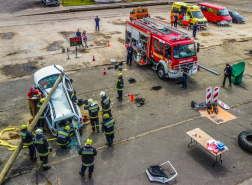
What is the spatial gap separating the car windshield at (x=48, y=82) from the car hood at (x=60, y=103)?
1.12 ft

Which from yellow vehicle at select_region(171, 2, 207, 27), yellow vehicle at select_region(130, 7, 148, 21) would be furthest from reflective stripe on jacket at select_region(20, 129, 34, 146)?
yellow vehicle at select_region(171, 2, 207, 27)

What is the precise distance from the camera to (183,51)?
1300 centimetres

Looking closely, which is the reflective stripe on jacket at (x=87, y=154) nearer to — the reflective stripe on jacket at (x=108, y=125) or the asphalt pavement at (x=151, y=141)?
the asphalt pavement at (x=151, y=141)

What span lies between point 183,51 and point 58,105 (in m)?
7.46

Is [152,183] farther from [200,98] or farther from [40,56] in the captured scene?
[40,56]

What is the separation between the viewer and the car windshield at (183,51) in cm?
1282

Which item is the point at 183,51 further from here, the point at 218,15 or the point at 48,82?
the point at 218,15

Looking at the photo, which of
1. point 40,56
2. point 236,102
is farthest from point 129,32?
point 236,102

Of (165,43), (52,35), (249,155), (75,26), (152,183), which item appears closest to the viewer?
(152,183)

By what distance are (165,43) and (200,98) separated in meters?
3.57

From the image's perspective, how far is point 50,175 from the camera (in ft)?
25.0

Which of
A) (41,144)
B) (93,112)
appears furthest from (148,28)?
(41,144)

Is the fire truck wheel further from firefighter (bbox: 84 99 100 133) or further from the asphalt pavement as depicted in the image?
firefighter (bbox: 84 99 100 133)

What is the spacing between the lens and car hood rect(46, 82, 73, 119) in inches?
350
